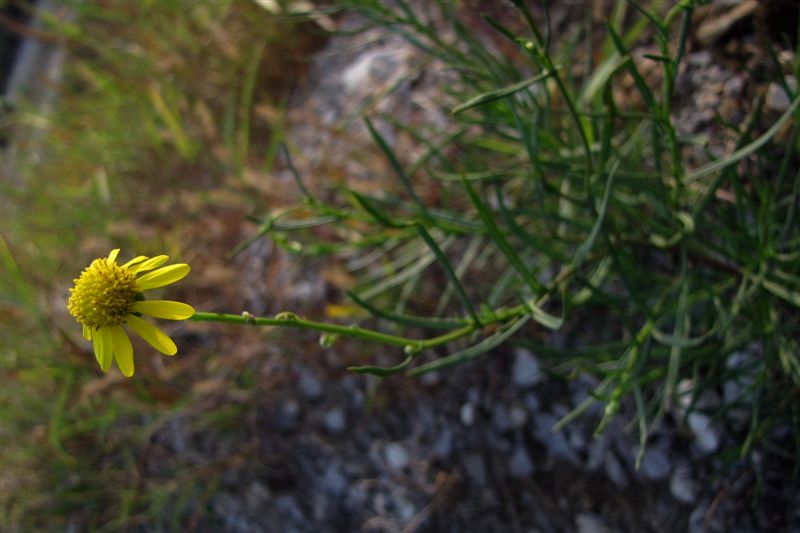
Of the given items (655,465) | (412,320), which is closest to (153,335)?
(412,320)

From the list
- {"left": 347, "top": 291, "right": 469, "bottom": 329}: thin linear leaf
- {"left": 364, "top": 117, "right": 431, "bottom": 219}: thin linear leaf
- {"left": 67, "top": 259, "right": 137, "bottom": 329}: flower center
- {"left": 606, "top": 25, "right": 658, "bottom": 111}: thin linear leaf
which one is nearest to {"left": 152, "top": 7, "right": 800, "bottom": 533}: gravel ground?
{"left": 364, "top": 117, "right": 431, "bottom": 219}: thin linear leaf

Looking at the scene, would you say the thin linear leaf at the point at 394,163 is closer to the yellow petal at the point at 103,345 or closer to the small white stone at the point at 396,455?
the yellow petal at the point at 103,345

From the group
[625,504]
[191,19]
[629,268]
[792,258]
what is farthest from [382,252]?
[191,19]

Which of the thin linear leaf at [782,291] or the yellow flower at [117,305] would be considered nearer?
the yellow flower at [117,305]

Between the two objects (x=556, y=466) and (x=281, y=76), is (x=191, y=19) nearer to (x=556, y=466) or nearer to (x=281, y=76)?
(x=281, y=76)

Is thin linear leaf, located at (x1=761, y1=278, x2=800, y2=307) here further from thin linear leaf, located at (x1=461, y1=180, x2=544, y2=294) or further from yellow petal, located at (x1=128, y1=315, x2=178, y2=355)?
yellow petal, located at (x1=128, y1=315, x2=178, y2=355)

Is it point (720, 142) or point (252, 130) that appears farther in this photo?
point (252, 130)

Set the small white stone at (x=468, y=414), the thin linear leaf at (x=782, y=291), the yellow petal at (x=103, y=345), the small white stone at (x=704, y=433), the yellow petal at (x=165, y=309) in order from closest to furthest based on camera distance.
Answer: the yellow petal at (x=165, y=309), the yellow petal at (x=103, y=345), the thin linear leaf at (x=782, y=291), the small white stone at (x=704, y=433), the small white stone at (x=468, y=414)

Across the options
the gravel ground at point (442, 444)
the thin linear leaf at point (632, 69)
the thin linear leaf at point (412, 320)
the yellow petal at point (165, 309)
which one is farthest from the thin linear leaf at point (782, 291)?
the yellow petal at point (165, 309)
